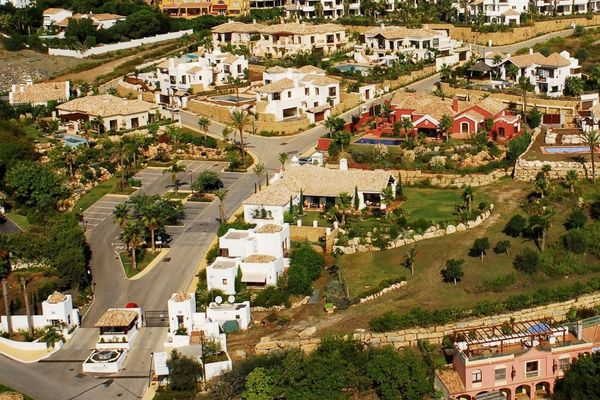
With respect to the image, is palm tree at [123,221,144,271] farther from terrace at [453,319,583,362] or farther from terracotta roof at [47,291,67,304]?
terrace at [453,319,583,362]

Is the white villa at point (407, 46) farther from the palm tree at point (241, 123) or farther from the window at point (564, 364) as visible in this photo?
the window at point (564, 364)

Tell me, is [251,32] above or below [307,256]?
above

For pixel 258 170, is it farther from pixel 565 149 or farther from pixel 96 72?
pixel 96 72

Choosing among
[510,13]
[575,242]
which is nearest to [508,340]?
[575,242]

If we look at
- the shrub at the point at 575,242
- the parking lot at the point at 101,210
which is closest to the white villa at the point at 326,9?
the parking lot at the point at 101,210

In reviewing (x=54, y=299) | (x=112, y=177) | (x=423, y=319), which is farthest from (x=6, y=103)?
(x=423, y=319)

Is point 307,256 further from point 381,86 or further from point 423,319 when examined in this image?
point 381,86
